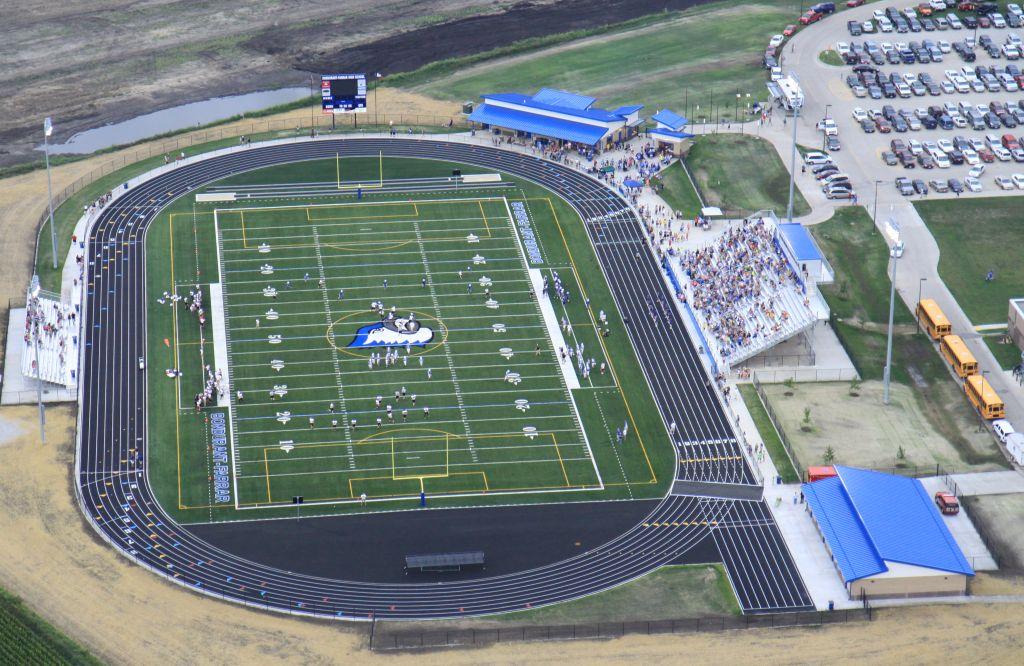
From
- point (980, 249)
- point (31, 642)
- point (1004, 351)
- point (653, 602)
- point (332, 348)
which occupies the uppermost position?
point (980, 249)

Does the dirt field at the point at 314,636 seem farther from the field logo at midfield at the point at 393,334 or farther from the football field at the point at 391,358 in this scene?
the field logo at midfield at the point at 393,334

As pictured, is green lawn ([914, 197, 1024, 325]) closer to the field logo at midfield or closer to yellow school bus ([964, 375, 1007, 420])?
yellow school bus ([964, 375, 1007, 420])

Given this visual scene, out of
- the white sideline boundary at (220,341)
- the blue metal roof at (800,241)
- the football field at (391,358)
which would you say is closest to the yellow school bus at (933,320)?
the blue metal roof at (800,241)

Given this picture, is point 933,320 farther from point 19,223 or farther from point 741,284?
point 19,223

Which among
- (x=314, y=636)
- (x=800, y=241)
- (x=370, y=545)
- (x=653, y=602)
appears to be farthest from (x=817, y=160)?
(x=314, y=636)

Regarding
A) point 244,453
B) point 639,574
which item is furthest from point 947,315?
point 244,453

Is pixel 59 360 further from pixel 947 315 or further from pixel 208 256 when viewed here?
pixel 947 315
